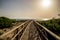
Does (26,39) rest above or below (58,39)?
below

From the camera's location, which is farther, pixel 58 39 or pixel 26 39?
pixel 26 39

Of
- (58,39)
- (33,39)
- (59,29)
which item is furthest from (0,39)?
(59,29)

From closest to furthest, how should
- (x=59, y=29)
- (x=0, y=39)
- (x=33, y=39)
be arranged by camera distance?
1. (x=0, y=39)
2. (x=33, y=39)
3. (x=59, y=29)

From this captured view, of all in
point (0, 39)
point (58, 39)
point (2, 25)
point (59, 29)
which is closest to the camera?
point (58, 39)

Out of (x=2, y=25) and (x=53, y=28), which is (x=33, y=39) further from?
(x=2, y=25)

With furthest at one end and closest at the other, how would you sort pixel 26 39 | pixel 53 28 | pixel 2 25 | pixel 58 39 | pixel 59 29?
pixel 2 25 → pixel 53 28 → pixel 59 29 → pixel 26 39 → pixel 58 39

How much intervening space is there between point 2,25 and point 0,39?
568 centimetres

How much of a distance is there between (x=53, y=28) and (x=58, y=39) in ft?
14.4

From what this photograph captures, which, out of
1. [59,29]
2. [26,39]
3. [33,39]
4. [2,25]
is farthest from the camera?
[2,25]

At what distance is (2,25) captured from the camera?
6676 mm

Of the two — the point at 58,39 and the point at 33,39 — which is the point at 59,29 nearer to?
the point at 33,39

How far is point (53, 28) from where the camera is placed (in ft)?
17.0

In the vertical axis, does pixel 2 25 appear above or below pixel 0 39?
below

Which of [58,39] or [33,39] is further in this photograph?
[33,39]
